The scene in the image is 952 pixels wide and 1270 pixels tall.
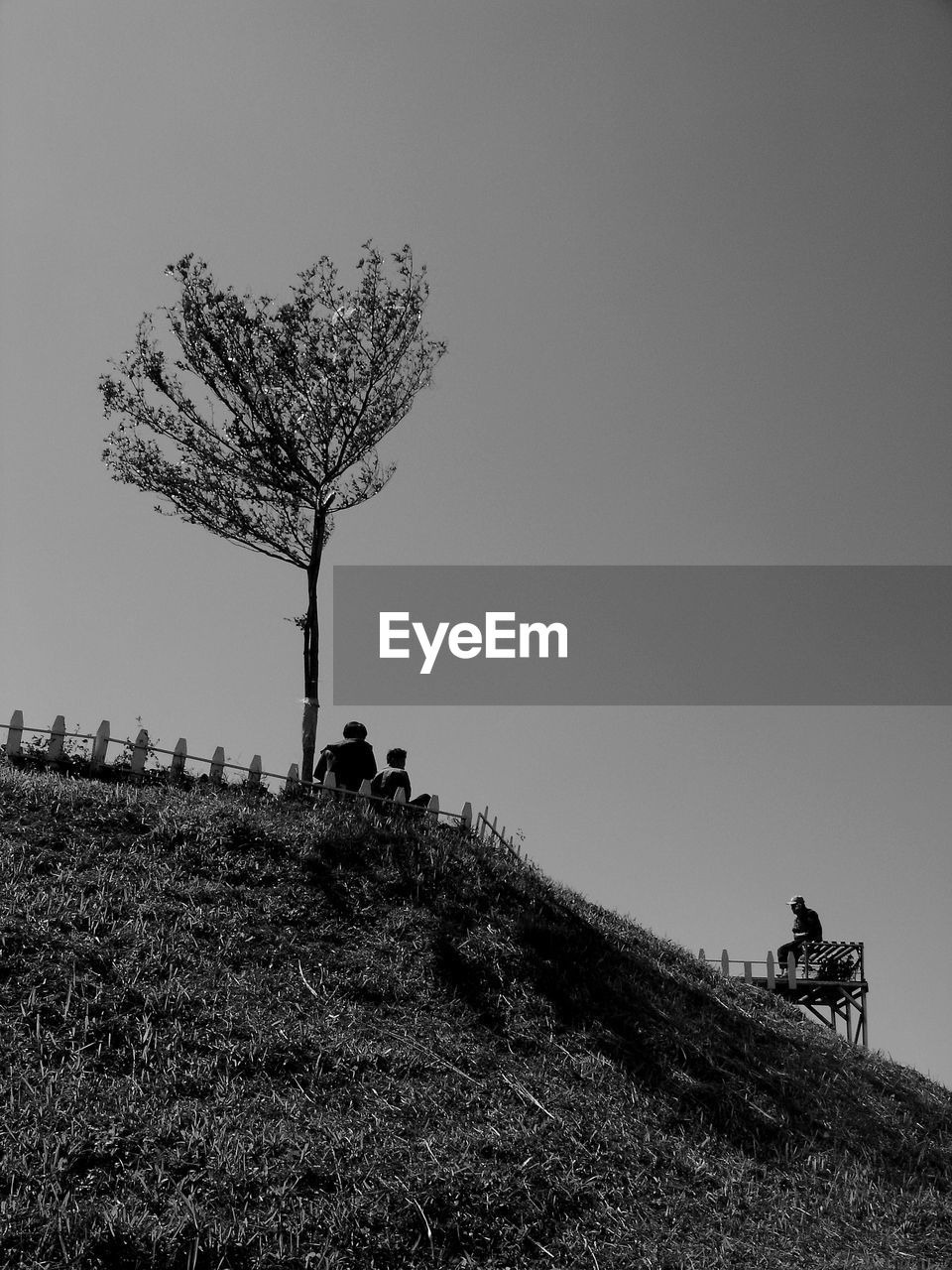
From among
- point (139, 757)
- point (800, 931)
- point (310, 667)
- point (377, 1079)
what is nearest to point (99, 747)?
point (139, 757)

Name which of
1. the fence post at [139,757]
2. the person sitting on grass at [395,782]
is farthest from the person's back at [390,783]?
the fence post at [139,757]

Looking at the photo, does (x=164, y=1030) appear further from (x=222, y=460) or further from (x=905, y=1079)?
(x=222, y=460)

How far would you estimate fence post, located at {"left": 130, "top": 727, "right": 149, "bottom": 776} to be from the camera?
56.1 ft

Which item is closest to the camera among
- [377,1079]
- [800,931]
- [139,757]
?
A: [377,1079]

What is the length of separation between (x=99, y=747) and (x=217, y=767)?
1.73m

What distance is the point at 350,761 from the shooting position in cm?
1752

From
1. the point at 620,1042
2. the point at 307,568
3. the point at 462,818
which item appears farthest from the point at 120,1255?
the point at 307,568

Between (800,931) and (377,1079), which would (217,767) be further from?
(800,931)

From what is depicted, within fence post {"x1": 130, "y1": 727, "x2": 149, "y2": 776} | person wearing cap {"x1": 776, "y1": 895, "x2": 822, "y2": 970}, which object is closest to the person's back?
fence post {"x1": 130, "y1": 727, "x2": 149, "y2": 776}

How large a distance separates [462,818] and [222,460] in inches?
308

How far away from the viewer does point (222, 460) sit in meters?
20.7

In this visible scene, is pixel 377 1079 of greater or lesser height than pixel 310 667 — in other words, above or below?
below

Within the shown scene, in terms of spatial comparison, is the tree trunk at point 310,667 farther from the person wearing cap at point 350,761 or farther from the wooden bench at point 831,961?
the wooden bench at point 831,961

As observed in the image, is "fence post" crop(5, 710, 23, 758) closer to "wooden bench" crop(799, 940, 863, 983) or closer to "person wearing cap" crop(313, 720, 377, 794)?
"person wearing cap" crop(313, 720, 377, 794)
